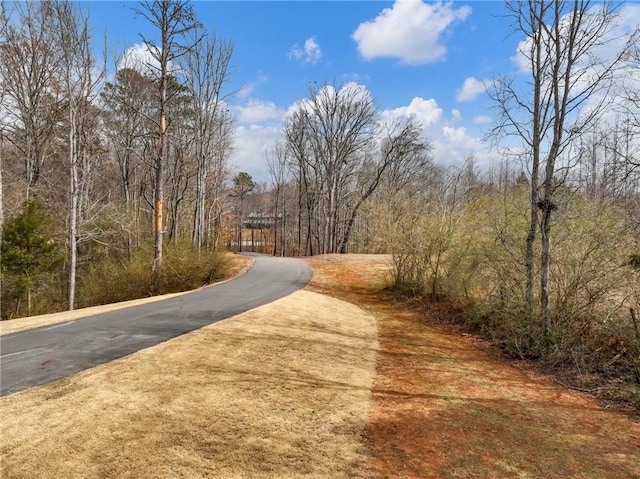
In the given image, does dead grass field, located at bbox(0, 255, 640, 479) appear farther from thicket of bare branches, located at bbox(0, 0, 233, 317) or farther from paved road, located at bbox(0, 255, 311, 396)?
thicket of bare branches, located at bbox(0, 0, 233, 317)

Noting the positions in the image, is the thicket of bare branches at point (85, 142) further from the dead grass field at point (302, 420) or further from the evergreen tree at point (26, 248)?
the dead grass field at point (302, 420)

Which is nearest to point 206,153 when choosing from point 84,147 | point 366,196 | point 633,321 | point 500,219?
point 84,147

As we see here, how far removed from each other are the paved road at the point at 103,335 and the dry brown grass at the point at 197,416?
18.2 inches

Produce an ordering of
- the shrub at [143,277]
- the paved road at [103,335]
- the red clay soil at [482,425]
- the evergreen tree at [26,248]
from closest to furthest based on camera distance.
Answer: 1. the red clay soil at [482,425]
2. the paved road at [103,335]
3. the evergreen tree at [26,248]
4. the shrub at [143,277]

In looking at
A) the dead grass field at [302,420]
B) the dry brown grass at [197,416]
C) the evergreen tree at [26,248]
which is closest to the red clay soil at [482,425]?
the dead grass field at [302,420]

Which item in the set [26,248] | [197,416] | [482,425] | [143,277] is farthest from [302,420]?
[26,248]

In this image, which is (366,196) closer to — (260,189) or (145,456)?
(145,456)

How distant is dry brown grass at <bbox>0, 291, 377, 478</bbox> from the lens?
292 cm

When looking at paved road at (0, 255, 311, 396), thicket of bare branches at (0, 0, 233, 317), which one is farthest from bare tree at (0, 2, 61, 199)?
paved road at (0, 255, 311, 396)

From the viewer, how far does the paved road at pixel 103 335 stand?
473 cm

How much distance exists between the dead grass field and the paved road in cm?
49

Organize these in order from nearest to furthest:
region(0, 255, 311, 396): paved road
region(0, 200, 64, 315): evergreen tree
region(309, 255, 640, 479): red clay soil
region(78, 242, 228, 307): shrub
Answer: region(309, 255, 640, 479): red clay soil < region(0, 255, 311, 396): paved road < region(0, 200, 64, 315): evergreen tree < region(78, 242, 228, 307): shrub

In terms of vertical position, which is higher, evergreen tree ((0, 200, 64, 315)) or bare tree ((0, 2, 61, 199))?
bare tree ((0, 2, 61, 199))

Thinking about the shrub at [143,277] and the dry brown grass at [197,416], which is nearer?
the dry brown grass at [197,416]
